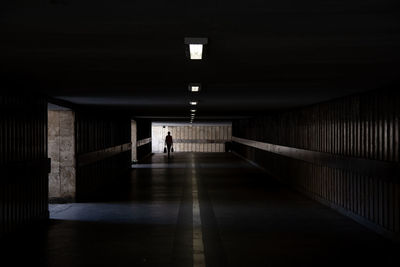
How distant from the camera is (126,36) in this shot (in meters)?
4.63

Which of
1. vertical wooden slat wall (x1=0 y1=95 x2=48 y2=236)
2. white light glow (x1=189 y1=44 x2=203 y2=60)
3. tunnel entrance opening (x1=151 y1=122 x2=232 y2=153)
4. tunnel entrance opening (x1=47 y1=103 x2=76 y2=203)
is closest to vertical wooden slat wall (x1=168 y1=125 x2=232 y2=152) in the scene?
tunnel entrance opening (x1=151 y1=122 x2=232 y2=153)

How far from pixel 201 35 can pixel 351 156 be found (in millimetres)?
6891

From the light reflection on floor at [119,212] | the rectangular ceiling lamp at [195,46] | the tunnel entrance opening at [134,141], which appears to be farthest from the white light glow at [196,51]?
the tunnel entrance opening at [134,141]

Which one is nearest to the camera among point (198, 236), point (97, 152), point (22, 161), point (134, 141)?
point (198, 236)

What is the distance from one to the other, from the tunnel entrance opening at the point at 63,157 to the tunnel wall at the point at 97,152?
0.24 metres

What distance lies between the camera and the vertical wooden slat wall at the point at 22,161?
8281 millimetres

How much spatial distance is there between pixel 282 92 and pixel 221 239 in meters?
3.47

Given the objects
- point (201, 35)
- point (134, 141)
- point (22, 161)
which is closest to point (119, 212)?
point (22, 161)

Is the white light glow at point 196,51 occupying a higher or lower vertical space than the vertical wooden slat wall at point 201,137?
higher

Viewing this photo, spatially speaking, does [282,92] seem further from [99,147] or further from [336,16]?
[99,147]

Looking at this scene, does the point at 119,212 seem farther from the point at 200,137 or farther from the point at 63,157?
the point at 200,137

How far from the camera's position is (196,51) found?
5.19 meters

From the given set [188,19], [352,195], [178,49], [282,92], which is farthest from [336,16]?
[352,195]

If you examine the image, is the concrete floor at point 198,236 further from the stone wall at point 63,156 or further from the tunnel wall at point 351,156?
the stone wall at point 63,156
